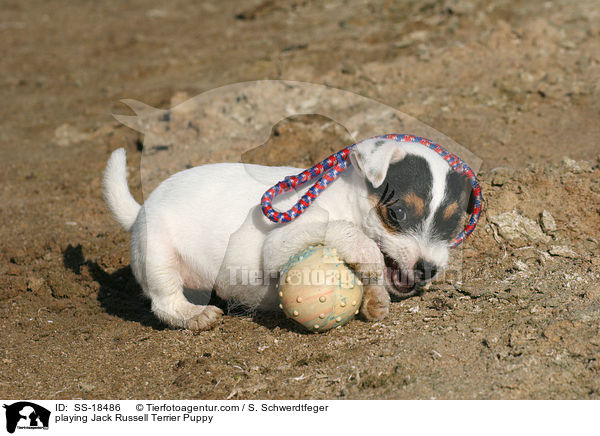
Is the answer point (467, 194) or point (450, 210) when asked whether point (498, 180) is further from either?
point (450, 210)

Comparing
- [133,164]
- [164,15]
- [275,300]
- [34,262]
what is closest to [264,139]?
[133,164]

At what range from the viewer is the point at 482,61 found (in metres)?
8.81

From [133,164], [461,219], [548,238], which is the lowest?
[133,164]

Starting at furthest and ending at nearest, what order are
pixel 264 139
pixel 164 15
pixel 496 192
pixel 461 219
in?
pixel 164 15
pixel 264 139
pixel 496 192
pixel 461 219

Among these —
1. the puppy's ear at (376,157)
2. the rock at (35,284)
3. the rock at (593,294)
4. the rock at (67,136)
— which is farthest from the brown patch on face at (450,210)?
the rock at (67,136)

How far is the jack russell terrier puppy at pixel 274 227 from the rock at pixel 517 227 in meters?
1.02

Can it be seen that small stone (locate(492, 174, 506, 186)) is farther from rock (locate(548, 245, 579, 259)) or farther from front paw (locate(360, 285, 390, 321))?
front paw (locate(360, 285, 390, 321))

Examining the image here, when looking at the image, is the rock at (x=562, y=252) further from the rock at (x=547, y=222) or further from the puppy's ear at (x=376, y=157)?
the puppy's ear at (x=376, y=157)

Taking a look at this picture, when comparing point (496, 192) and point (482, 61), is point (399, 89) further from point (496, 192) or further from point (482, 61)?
point (496, 192)

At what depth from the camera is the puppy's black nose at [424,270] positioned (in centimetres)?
372

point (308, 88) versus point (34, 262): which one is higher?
point (308, 88)

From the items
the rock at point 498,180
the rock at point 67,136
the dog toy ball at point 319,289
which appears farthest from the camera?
the rock at point 67,136

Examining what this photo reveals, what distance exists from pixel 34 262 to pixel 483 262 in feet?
13.9
